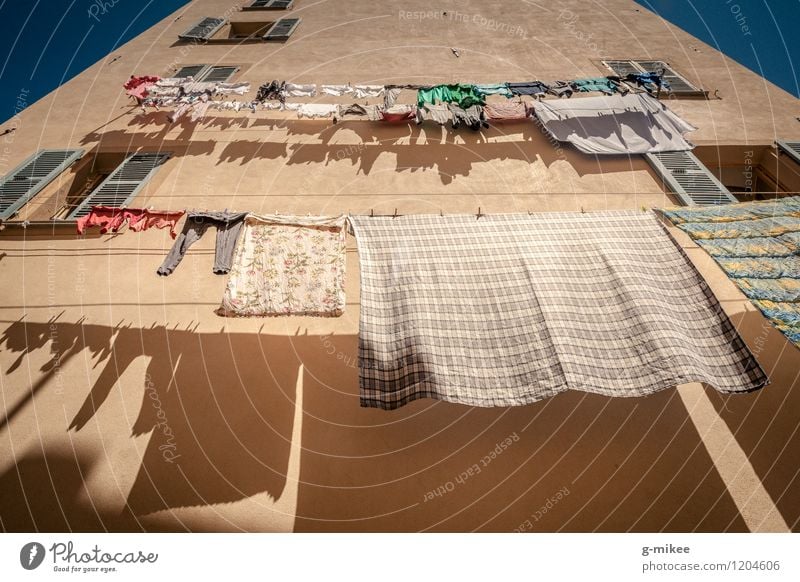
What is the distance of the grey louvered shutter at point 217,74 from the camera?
1423 centimetres

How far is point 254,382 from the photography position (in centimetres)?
703

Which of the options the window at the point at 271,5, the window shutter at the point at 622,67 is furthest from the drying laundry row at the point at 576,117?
the window at the point at 271,5

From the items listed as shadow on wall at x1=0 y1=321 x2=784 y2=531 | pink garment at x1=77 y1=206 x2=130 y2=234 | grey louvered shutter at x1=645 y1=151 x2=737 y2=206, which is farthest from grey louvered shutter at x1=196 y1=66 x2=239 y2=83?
grey louvered shutter at x1=645 y1=151 x2=737 y2=206

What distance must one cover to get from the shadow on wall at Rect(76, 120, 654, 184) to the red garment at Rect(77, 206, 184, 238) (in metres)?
2.91

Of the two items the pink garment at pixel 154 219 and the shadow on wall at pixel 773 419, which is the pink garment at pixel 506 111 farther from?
the pink garment at pixel 154 219

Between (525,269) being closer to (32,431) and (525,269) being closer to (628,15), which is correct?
(32,431)

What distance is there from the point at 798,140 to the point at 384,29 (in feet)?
50.0

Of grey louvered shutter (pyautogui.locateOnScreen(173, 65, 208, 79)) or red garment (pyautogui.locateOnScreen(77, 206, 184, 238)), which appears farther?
grey louvered shutter (pyautogui.locateOnScreen(173, 65, 208, 79))

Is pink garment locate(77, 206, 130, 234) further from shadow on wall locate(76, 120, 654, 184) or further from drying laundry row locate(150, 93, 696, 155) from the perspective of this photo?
drying laundry row locate(150, 93, 696, 155)

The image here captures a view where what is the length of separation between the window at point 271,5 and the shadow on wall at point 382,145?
37.3 ft

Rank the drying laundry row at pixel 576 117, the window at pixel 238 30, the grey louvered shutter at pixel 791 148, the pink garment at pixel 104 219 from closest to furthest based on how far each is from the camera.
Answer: the pink garment at pixel 104 219 → the grey louvered shutter at pixel 791 148 → the drying laundry row at pixel 576 117 → the window at pixel 238 30

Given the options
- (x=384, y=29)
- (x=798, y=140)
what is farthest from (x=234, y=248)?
(x=798, y=140)

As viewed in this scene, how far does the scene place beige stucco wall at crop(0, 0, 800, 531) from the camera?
5.72m

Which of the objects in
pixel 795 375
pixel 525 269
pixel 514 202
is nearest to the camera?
pixel 525 269
